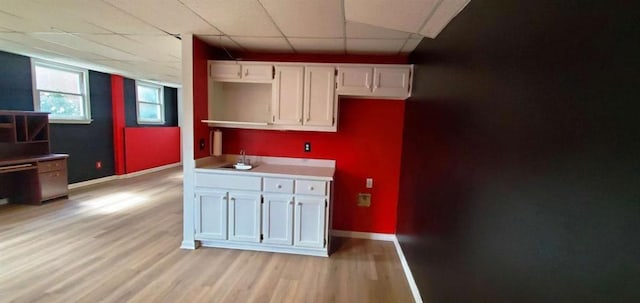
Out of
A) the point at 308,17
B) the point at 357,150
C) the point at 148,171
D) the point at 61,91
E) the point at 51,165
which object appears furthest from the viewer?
the point at 148,171

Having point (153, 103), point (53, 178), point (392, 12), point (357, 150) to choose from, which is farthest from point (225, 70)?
point (153, 103)

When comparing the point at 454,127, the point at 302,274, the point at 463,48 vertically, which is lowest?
the point at 302,274

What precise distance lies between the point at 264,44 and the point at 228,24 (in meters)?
0.62

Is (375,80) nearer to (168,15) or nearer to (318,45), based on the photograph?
(318,45)

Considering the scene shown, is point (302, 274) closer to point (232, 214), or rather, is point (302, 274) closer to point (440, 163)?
point (232, 214)

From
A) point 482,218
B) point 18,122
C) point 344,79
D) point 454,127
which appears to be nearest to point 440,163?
point 454,127

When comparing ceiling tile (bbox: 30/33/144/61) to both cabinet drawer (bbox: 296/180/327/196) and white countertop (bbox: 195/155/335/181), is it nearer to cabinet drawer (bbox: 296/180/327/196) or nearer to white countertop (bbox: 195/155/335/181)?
white countertop (bbox: 195/155/335/181)

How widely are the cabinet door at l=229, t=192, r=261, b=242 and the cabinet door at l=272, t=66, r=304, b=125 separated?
0.92 m

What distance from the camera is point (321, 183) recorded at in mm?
2975

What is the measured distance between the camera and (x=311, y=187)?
9.80ft

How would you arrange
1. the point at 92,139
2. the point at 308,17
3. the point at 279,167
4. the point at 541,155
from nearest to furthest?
the point at 541,155, the point at 308,17, the point at 279,167, the point at 92,139

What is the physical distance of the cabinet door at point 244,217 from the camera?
307cm

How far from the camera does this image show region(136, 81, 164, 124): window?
7052mm

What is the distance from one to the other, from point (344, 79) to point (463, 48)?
1.62 m
